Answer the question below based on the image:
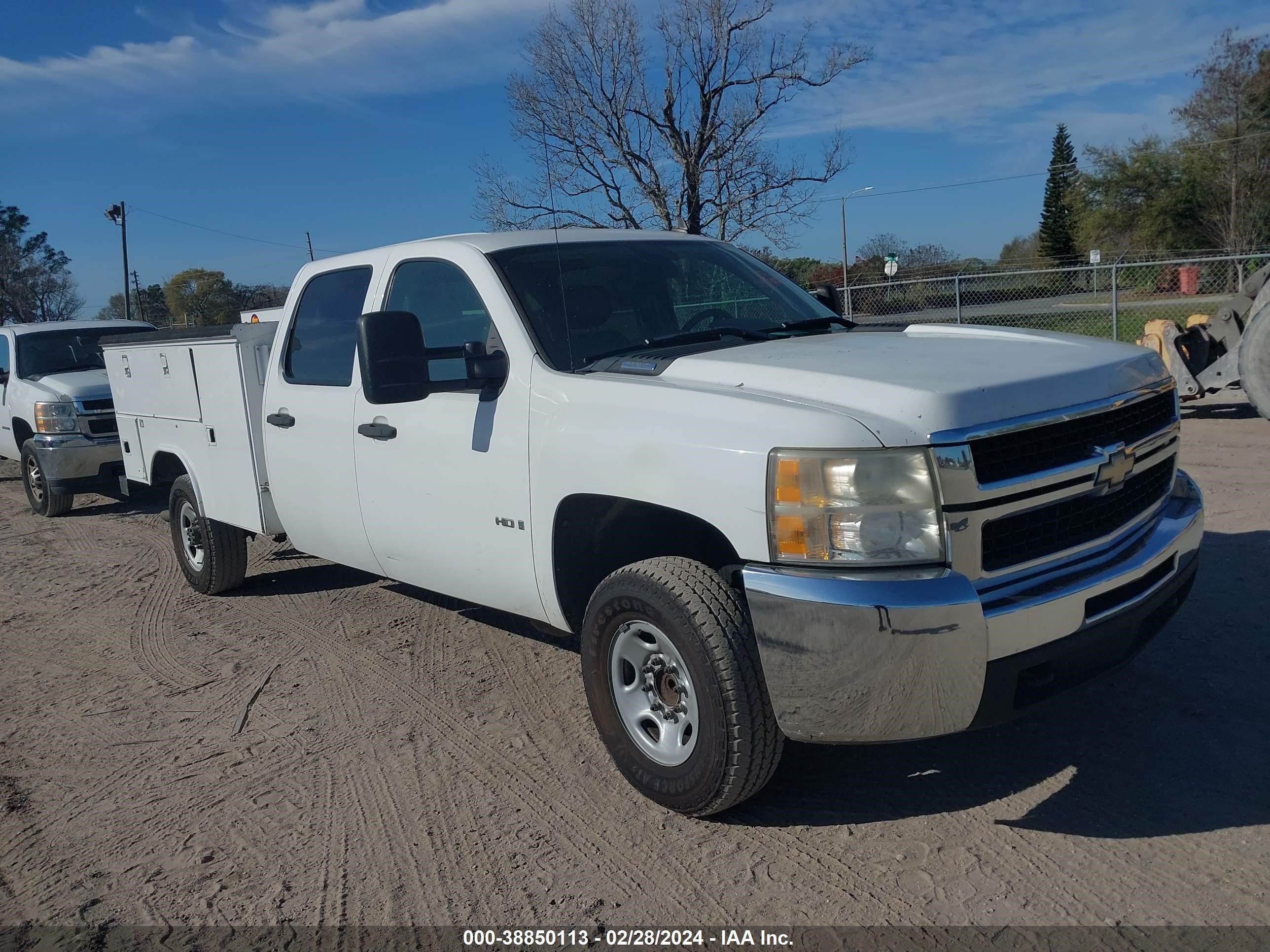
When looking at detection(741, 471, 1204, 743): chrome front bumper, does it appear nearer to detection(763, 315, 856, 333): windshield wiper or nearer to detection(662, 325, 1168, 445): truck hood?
detection(662, 325, 1168, 445): truck hood

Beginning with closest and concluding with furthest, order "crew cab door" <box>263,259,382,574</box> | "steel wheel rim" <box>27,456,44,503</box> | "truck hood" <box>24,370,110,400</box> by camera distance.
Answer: "crew cab door" <box>263,259,382,574</box> < "truck hood" <box>24,370,110,400</box> < "steel wheel rim" <box>27,456,44,503</box>

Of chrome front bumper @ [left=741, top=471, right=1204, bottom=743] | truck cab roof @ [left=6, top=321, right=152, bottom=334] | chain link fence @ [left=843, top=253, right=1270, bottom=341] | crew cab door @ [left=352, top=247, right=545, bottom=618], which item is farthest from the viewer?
chain link fence @ [left=843, top=253, right=1270, bottom=341]

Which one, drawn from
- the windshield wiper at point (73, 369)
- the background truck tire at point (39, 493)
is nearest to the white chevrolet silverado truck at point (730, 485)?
the background truck tire at point (39, 493)

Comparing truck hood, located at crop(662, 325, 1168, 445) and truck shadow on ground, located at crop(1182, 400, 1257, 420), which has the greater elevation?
truck hood, located at crop(662, 325, 1168, 445)

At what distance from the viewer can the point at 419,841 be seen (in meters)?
3.48

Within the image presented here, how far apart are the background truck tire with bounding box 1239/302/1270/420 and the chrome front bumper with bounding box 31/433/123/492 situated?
35.6 feet

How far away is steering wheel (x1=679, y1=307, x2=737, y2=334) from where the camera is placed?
437 centimetres

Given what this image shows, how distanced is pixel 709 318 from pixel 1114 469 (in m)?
1.79

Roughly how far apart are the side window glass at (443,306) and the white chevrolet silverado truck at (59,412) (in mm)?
6794

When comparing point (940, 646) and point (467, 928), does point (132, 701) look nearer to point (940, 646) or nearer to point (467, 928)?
point (467, 928)

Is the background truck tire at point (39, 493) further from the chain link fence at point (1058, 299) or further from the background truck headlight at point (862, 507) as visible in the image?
the chain link fence at point (1058, 299)

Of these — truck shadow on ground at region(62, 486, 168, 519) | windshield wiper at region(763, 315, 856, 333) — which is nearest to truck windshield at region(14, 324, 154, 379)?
truck shadow on ground at region(62, 486, 168, 519)

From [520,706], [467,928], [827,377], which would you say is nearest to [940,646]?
[827,377]

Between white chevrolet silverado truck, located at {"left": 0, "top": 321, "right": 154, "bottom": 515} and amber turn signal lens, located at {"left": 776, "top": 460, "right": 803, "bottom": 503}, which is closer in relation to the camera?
amber turn signal lens, located at {"left": 776, "top": 460, "right": 803, "bottom": 503}
